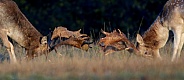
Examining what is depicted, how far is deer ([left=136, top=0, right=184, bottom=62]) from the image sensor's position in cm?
1487

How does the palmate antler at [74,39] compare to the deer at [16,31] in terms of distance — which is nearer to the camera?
the palmate antler at [74,39]

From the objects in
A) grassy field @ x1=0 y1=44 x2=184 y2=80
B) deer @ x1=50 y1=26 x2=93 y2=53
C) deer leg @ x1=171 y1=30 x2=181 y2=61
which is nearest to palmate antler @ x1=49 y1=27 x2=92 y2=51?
deer @ x1=50 y1=26 x2=93 y2=53

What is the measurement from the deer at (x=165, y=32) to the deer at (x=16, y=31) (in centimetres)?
242

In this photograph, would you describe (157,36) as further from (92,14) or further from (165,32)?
(92,14)

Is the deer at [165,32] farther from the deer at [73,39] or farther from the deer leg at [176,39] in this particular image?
the deer at [73,39]

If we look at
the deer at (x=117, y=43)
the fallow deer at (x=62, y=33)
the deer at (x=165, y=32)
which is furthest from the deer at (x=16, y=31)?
the deer at (x=165, y=32)

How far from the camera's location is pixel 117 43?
14930 mm

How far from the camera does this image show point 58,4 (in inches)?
1110

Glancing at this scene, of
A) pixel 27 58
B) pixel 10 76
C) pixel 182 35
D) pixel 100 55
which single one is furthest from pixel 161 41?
pixel 10 76

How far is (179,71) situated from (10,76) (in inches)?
118

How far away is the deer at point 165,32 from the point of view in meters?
14.9

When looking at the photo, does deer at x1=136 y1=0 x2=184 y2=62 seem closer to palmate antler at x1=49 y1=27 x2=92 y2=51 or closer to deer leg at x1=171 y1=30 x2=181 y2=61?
deer leg at x1=171 y1=30 x2=181 y2=61

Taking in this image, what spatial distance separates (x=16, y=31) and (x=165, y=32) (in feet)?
11.3

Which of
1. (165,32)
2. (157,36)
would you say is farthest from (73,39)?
(165,32)
